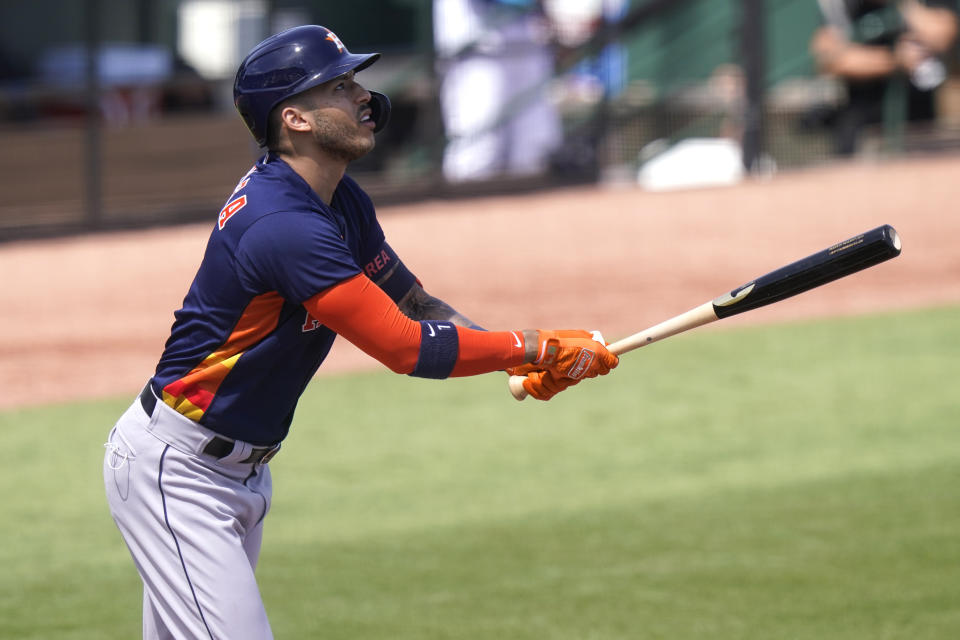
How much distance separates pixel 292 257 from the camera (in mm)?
3398

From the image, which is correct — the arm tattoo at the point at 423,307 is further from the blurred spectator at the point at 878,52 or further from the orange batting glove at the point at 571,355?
the blurred spectator at the point at 878,52

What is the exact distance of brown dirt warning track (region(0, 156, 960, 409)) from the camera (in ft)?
34.2

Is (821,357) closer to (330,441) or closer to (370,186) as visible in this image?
(330,441)

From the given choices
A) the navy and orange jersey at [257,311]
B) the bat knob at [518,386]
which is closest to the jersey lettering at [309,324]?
the navy and orange jersey at [257,311]

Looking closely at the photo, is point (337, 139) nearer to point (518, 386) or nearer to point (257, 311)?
point (257, 311)

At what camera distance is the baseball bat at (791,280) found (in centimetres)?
381

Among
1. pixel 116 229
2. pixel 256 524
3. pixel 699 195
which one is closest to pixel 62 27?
pixel 116 229

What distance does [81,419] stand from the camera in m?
8.39

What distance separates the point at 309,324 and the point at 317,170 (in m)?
0.40

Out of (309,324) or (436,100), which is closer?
(309,324)

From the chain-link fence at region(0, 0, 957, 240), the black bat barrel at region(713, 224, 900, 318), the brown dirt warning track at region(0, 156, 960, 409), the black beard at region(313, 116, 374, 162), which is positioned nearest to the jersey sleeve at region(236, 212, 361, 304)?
the black beard at region(313, 116, 374, 162)

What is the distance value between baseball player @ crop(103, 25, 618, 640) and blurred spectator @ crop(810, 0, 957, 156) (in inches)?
526

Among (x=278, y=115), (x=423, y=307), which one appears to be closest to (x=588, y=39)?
(x=423, y=307)

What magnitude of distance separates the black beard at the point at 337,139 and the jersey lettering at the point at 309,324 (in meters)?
0.42
